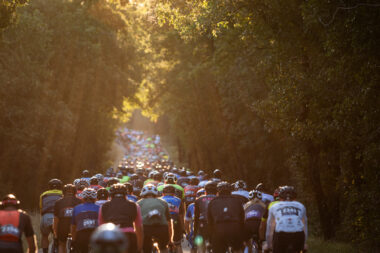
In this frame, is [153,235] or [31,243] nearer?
[31,243]

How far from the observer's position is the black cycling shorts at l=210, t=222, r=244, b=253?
37.2 ft

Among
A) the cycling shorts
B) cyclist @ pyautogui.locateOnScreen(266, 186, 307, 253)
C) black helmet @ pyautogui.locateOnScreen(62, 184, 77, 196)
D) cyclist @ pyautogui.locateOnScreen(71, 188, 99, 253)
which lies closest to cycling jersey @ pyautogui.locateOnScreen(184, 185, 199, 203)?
the cycling shorts

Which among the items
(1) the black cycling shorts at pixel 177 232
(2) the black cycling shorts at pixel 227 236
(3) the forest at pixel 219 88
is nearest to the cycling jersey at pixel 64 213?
(1) the black cycling shorts at pixel 177 232

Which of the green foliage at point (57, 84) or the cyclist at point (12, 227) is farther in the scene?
the green foliage at point (57, 84)

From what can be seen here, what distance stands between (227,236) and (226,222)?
254 mm

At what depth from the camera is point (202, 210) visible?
13.6 m

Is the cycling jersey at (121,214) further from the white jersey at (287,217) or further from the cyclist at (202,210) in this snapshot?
the cyclist at (202,210)

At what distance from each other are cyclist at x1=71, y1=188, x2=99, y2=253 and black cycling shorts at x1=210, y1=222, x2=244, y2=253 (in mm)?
2238

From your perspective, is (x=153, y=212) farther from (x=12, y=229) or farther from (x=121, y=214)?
(x=12, y=229)

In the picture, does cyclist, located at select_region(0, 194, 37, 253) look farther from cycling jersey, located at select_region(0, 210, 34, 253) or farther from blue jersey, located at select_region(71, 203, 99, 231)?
blue jersey, located at select_region(71, 203, 99, 231)

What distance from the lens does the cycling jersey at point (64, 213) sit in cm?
1313

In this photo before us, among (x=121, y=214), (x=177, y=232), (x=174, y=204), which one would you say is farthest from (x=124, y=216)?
(x=177, y=232)

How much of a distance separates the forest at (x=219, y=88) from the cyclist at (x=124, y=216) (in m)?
6.67

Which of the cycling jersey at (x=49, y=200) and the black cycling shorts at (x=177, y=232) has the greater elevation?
the cycling jersey at (x=49, y=200)
